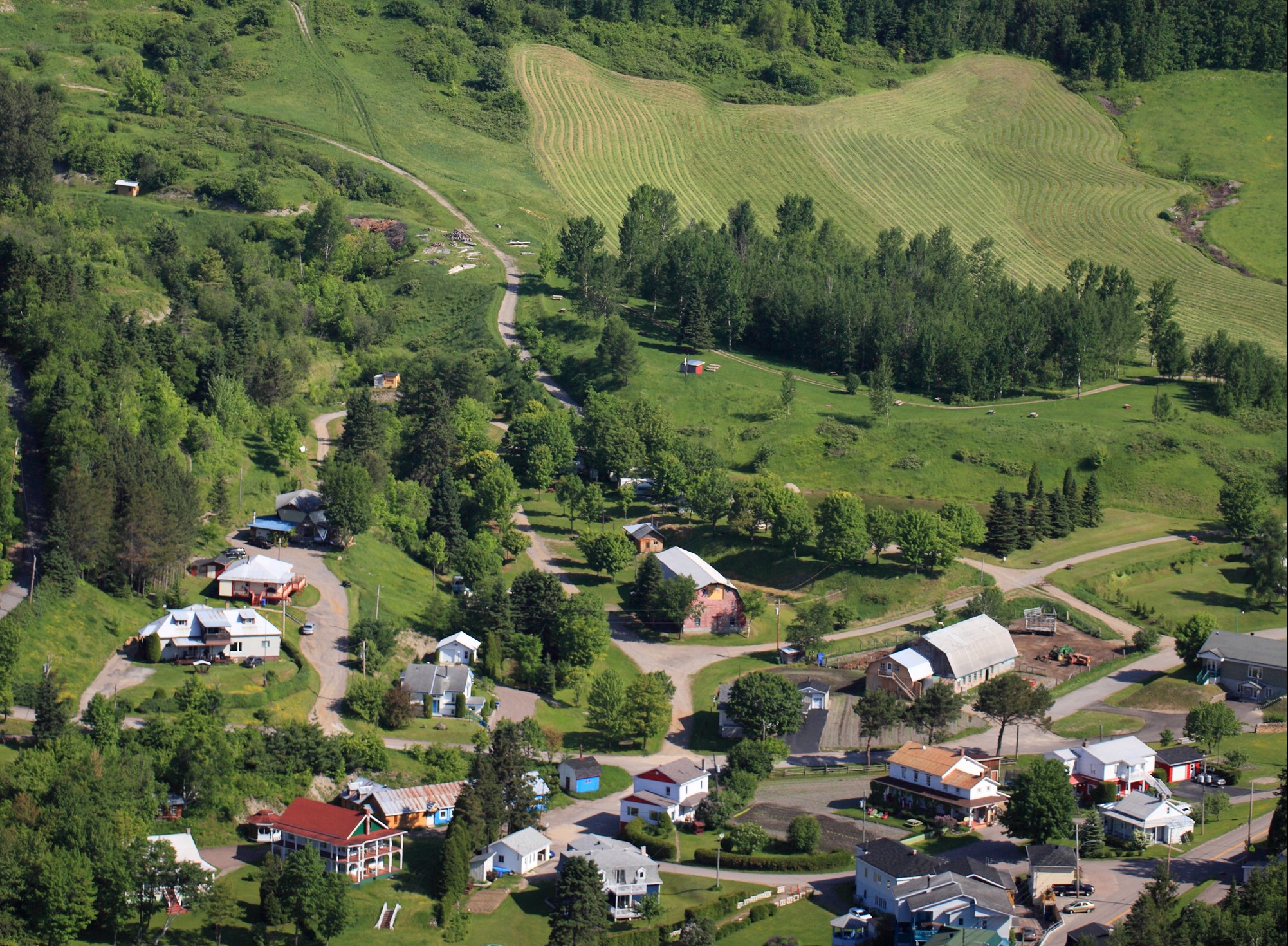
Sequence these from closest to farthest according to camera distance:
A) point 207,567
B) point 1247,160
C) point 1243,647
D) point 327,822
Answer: point 327,822, point 1243,647, point 207,567, point 1247,160

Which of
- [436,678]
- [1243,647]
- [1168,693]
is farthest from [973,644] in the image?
[436,678]

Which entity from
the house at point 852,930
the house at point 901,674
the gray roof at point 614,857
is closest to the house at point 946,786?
the house at point 901,674

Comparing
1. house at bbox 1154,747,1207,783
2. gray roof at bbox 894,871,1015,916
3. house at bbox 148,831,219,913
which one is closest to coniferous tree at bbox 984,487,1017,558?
house at bbox 1154,747,1207,783

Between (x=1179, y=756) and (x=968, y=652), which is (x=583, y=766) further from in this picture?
(x=1179, y=756)

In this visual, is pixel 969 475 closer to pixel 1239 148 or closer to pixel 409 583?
pixel 409 583

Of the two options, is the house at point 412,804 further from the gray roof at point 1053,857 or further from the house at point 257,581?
the gray roof at point 1053,857

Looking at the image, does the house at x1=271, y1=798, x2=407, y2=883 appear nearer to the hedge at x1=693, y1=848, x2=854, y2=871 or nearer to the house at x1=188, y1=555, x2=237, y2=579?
the hedge at x1=693, y1=848, x2=854, y2=871
